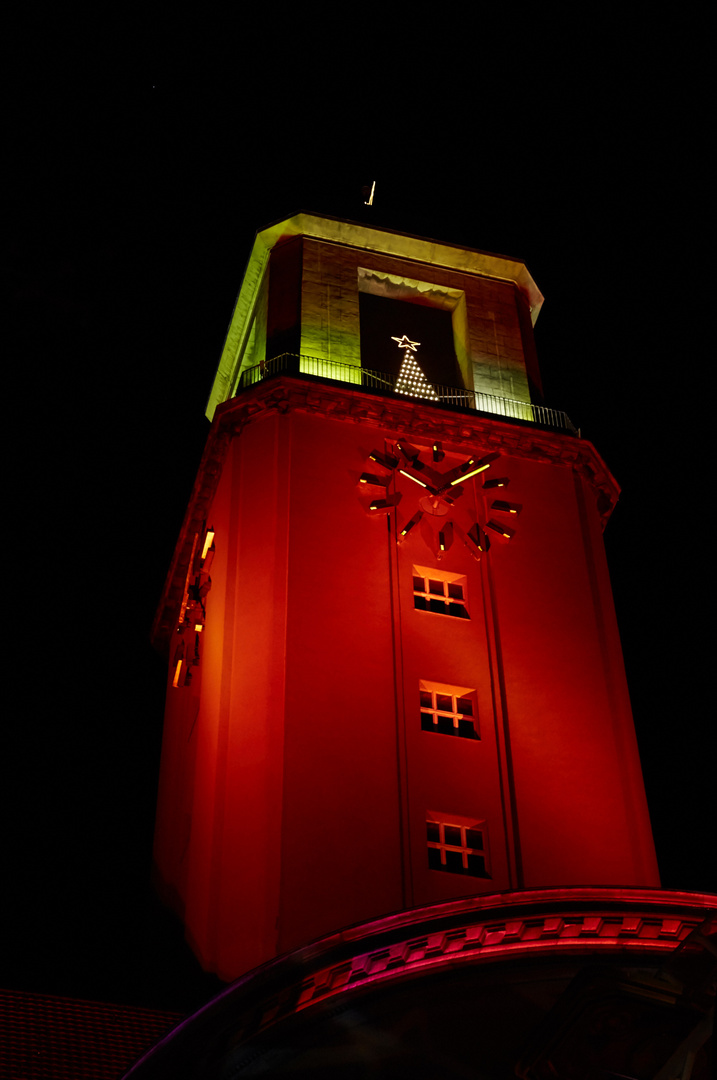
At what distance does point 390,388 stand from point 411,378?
1189 millimetres

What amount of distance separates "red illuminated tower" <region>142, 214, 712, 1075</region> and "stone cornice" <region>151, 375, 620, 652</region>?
0.19 feet

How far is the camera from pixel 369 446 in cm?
3425

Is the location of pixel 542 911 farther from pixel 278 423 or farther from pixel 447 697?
pixel 278 423

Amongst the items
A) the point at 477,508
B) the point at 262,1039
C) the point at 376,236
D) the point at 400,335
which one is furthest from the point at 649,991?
the point at 376,236

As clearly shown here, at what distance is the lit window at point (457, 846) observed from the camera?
27.6 meters

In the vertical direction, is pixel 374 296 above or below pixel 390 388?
above

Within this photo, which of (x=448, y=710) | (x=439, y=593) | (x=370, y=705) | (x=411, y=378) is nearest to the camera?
(x=370, y=705)

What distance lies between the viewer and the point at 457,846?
2795 centimetres

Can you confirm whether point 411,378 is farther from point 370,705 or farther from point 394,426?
point 370,705

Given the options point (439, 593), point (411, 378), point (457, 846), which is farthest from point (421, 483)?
point (457, 846)

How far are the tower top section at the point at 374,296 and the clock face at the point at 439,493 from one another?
380cm

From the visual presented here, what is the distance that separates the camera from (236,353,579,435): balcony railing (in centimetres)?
3609

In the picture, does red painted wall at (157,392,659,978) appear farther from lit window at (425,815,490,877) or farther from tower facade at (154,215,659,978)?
lit window at (425,815,490,877)

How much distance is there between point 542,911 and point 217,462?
20.1 meters
